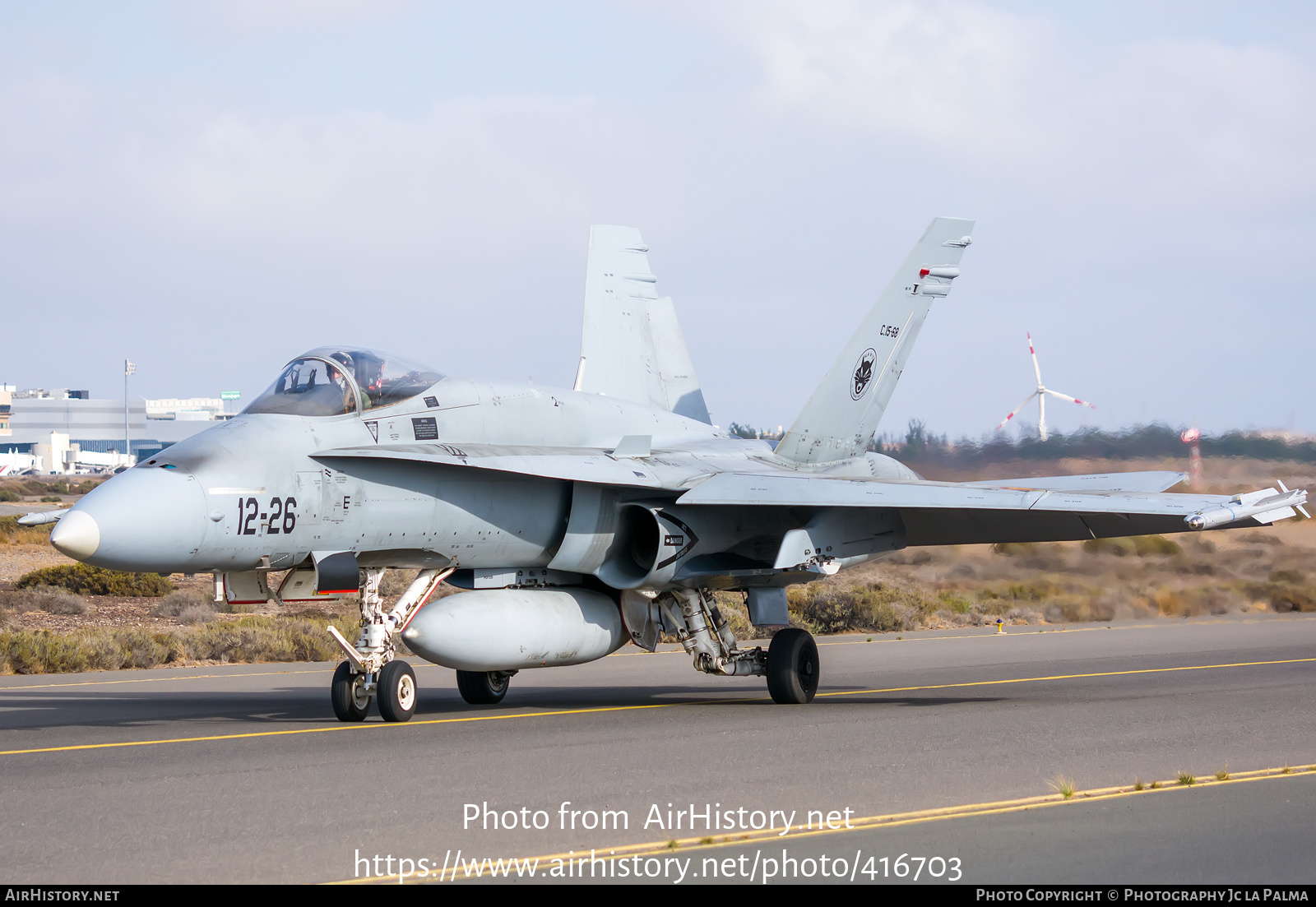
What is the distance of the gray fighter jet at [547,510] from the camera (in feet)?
34.1

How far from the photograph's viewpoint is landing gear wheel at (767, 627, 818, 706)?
13.3 m

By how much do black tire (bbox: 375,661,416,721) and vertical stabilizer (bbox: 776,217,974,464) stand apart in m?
5.92

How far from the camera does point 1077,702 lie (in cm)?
1287

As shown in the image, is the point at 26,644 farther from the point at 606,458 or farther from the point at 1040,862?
the point at 1040,862

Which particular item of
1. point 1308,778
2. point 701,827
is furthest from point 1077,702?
point 701,827

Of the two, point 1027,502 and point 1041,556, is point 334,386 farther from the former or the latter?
point 1041,556

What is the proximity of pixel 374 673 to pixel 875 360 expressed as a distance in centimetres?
753

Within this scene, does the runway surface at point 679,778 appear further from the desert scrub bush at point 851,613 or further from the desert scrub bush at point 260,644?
the desert scrub bush at point 851,613

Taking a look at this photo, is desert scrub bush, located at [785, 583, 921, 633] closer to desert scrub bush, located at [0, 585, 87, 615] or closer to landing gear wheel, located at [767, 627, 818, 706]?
landing gear wheel, located at [767, 627, 818, 706]

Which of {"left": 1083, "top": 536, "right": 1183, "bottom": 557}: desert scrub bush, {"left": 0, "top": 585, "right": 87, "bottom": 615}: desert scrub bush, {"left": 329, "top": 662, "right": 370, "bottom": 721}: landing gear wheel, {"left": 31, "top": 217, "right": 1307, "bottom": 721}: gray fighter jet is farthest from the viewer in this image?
{"left": 0, "top": 585, "right": 87, "bottom": 615}: desert scrub bush

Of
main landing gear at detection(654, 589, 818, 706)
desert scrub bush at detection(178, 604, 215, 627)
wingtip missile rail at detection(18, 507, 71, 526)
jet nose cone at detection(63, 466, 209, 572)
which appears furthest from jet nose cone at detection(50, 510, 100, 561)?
desert scrub bush at detection(178, 604, 215, 627)

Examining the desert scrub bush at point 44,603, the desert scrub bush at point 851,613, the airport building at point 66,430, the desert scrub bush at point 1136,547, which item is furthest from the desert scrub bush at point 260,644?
the airport building at point 66,430

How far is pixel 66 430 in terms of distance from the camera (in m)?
115
